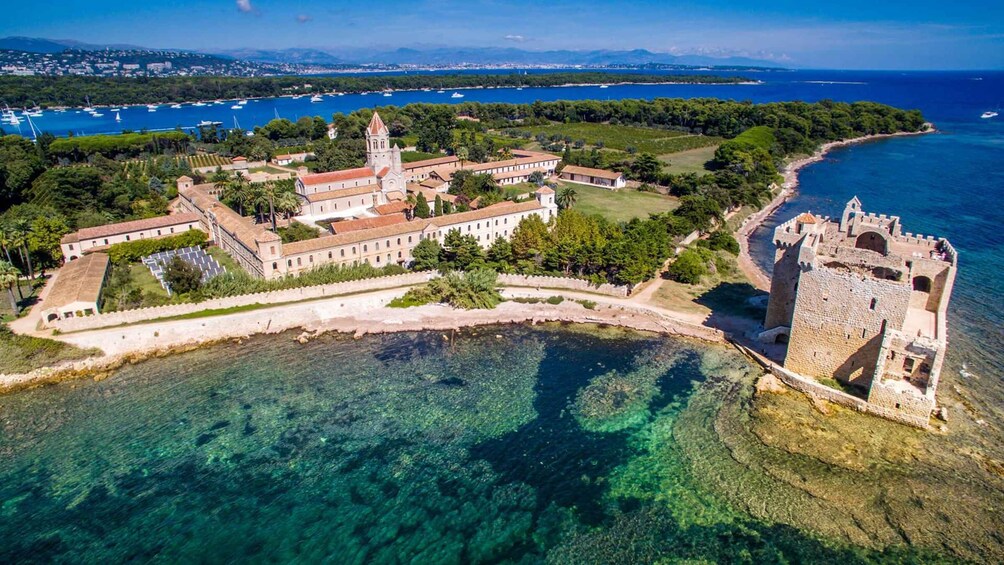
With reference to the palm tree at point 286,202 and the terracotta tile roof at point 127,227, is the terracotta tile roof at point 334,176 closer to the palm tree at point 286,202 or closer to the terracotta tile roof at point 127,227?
the palm tree at point 286,202

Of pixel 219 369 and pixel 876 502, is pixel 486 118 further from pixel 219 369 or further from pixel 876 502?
pixel 876 502

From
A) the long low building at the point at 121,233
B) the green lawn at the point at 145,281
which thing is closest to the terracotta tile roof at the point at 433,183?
the long low building at the point at 121,233

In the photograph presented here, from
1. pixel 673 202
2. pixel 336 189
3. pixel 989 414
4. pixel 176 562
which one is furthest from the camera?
pixel 673 202

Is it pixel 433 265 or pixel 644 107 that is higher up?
pixel 644 107

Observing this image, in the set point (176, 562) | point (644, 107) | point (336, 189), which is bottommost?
point (176, 562)

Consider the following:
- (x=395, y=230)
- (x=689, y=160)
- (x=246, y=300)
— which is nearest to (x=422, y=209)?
(x=395, y=230)

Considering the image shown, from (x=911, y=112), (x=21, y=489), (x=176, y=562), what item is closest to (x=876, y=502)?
(x=176, y=562)

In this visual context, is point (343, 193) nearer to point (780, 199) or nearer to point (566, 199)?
point (566, 199)
